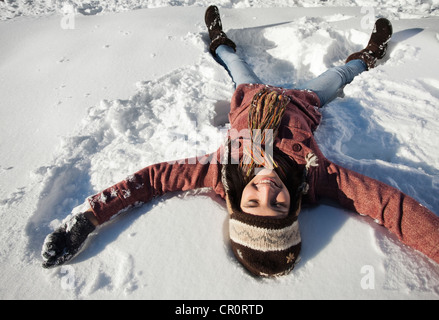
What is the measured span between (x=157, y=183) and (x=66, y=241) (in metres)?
0.48

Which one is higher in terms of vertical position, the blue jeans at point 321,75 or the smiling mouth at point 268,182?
the blue jeans at point 321,75

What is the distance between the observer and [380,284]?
108 cm

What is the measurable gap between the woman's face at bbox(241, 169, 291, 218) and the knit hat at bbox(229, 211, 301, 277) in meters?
0.04

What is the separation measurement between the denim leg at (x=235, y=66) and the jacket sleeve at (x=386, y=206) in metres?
0.94

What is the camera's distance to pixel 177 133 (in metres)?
1.67

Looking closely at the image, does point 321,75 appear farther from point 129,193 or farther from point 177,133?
point 129,193

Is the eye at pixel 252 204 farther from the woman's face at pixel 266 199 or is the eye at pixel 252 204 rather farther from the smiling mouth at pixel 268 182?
the smiling mouth at pixel 268 182

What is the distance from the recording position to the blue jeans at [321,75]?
1.94 m

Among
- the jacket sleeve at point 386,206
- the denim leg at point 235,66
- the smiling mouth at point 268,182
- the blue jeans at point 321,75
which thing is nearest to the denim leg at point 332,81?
the blue jeans at point 321,75

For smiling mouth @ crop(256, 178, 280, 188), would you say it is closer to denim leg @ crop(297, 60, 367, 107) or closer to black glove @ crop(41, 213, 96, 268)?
black glove @ crop(41, 213, 96, 268)

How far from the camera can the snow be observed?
44.4 inches

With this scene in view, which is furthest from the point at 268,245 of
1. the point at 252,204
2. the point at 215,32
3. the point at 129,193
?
the point at 215,32

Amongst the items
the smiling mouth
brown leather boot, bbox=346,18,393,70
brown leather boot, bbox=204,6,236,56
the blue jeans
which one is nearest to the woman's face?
the smiling mouth
